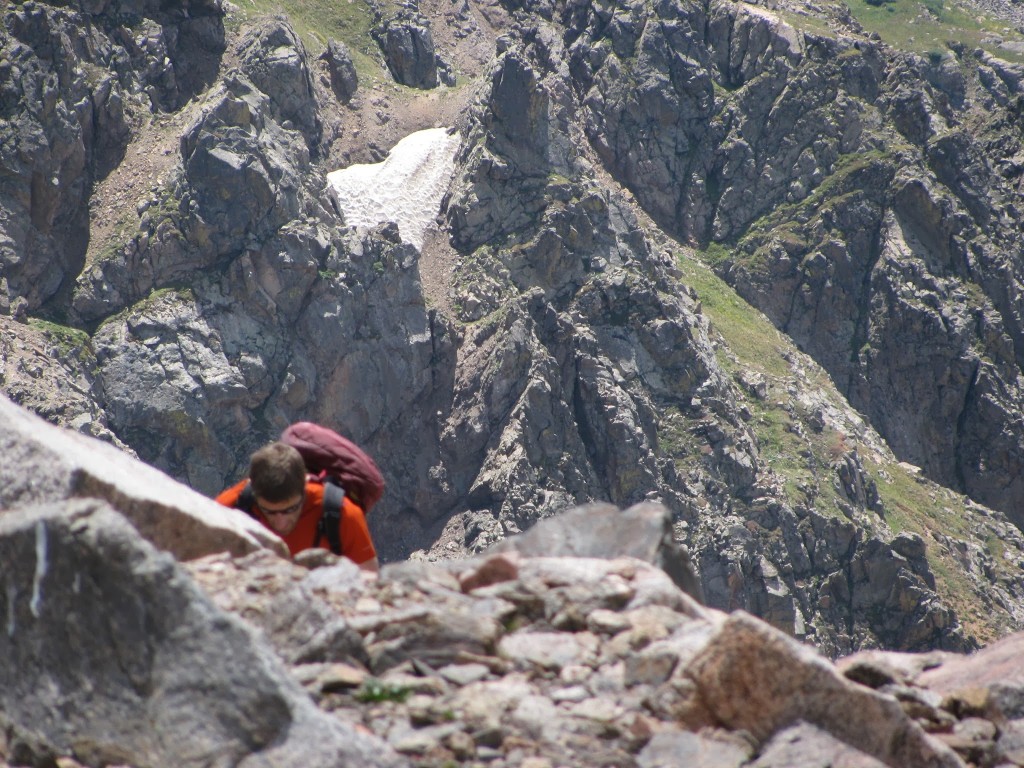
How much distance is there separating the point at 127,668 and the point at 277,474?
2.66 meters

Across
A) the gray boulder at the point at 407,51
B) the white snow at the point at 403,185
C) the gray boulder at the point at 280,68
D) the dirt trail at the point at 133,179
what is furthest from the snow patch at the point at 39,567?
the gray boulder at the point at 407,51

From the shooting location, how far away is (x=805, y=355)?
102562mm

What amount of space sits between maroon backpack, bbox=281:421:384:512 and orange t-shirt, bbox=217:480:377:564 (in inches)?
10.0

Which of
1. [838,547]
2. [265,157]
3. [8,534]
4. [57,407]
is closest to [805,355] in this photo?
[838,547]

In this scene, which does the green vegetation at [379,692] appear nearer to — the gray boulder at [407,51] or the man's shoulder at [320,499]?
the man's shoulder at [320,499]

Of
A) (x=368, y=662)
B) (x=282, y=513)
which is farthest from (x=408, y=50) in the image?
(x=368, y=662)

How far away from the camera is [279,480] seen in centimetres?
909

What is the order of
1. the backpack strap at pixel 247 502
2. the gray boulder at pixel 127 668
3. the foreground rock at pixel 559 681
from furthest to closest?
the backpack strap at pixel 247 502 → the foreground rock at pixel 559 681 → the gray boulder at pixel 127 668

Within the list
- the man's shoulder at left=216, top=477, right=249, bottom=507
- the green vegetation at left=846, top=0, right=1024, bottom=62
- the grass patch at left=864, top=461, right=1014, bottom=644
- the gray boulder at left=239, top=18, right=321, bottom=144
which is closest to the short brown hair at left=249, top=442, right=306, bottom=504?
the man's shoulder at left=216, top=477, right=249, bottom=507

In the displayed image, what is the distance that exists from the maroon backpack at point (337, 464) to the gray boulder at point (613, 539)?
126cm

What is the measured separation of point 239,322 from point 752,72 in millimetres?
64157

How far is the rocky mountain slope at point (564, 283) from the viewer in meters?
72.8

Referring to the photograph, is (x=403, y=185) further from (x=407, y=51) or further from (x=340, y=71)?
(x=407, y=51)

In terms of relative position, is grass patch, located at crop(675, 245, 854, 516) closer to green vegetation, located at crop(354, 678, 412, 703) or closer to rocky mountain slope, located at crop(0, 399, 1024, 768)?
rocky mountain slope, located at crop(0, 399, 1024, 768)
